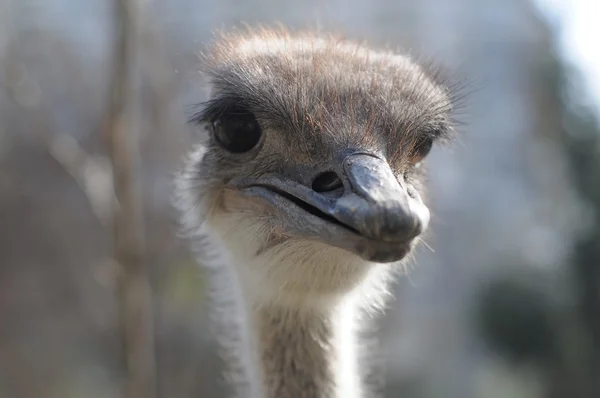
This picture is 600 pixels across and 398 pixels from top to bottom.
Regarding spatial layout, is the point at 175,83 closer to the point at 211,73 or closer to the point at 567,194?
the point at 211,73

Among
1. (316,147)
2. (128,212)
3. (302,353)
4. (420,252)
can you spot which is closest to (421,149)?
(316,147)

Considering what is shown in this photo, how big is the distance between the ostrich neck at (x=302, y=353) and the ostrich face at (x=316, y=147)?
188 millimetres

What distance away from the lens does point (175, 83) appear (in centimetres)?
327

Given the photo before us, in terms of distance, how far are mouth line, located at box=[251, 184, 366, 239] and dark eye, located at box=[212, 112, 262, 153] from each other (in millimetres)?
94

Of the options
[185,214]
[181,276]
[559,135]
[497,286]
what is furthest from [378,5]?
[185,214]

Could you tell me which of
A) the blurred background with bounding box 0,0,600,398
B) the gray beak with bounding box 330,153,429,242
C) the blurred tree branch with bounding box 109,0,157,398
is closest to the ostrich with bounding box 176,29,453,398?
the gray beak with bounding box 330,153,429,242

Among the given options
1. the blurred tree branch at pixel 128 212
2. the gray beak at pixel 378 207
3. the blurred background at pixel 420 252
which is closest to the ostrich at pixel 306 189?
the gray beak at pixel 378 207

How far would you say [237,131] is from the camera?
129 centimetres

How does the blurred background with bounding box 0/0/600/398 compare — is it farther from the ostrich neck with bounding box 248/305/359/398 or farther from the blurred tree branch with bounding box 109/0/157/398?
the ostrich neck with bounding box 248/305/359/398

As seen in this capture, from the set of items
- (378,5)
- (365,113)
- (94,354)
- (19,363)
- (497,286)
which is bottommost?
(19,363)

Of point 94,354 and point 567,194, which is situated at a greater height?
point 567,194

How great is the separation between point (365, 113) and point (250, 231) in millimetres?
364

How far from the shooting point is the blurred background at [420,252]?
5.48m

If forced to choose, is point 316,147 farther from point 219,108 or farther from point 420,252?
point 420,252
